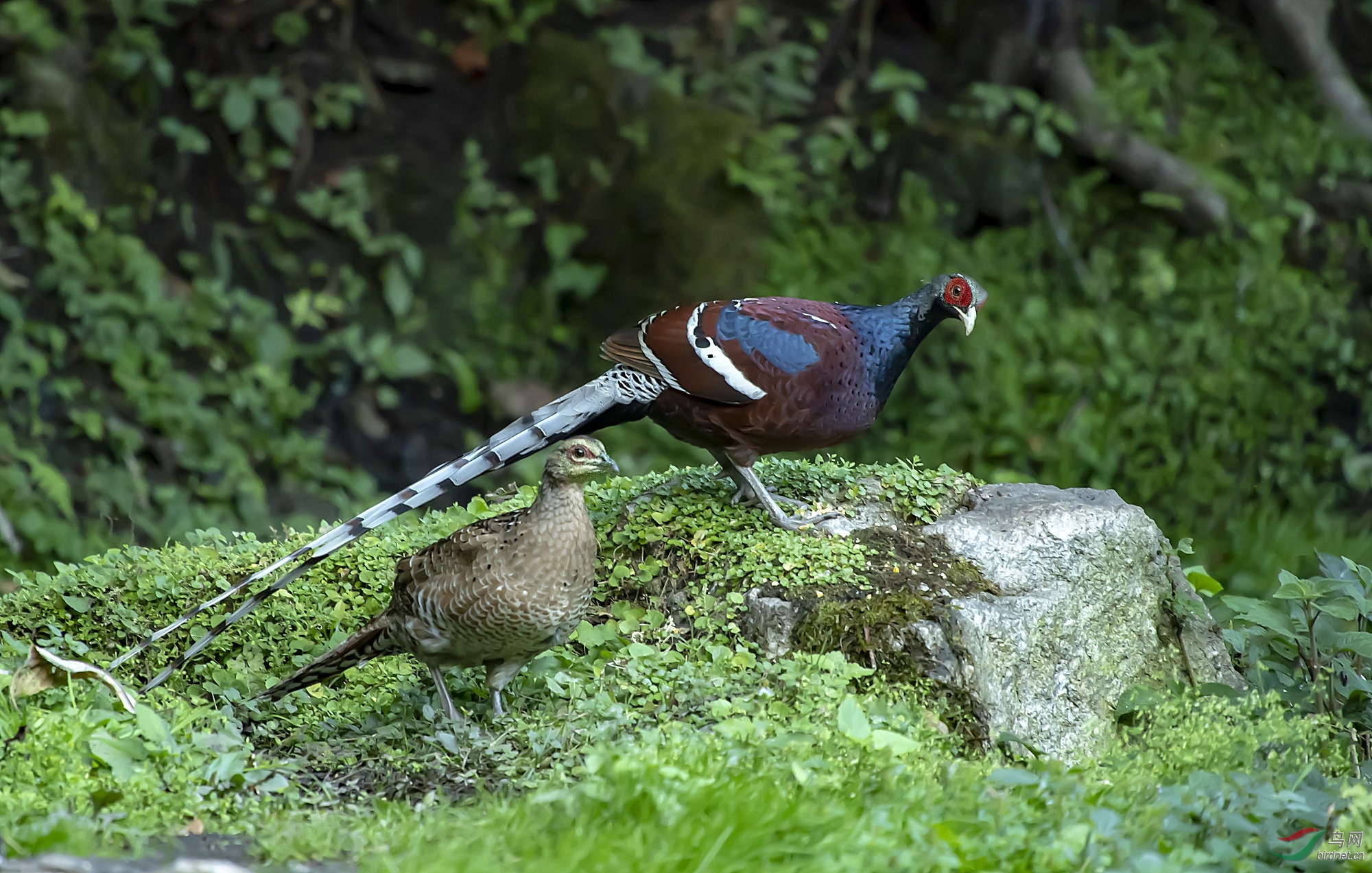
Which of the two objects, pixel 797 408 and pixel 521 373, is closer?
pixel 797 408

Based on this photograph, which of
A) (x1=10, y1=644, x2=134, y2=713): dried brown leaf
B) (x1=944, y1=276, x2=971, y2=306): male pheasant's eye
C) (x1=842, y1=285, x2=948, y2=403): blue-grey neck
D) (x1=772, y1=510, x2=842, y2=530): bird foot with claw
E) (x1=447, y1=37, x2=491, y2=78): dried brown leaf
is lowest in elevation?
(x1=10, y1=644, x2=134, y2=713): dried brown leaf

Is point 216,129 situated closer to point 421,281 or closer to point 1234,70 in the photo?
point 421,281

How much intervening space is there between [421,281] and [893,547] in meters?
4.79

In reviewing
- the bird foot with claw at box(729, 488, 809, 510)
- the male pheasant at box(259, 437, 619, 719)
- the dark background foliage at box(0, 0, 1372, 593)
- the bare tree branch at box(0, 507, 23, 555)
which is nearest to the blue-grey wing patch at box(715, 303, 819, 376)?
the bird foot with claw at box(729, 488, 809, 510)

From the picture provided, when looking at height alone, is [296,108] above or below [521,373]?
above

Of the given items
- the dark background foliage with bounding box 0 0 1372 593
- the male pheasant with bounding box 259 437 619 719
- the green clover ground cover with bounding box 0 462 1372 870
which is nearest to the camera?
the green clover ground cover with bounding box 0 462 1372 870

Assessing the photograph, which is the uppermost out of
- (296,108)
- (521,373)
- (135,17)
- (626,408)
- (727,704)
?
(135,17)

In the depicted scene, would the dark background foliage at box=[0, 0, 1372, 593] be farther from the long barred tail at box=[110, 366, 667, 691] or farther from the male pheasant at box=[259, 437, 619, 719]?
the male pheasant at box=[259, 437, 619, 719]

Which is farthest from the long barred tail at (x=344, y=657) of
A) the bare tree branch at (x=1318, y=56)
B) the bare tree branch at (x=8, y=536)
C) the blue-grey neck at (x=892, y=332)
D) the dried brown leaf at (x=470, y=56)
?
the bare tree branch at (x=1318, y=56)

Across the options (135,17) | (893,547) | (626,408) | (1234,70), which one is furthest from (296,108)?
(1234,70)

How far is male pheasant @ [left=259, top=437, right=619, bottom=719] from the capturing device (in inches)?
160

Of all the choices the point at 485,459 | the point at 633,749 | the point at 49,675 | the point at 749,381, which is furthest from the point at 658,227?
the point at 633,749

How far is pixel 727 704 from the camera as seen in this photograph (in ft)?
13.1

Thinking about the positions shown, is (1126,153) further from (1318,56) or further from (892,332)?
(892,332)
